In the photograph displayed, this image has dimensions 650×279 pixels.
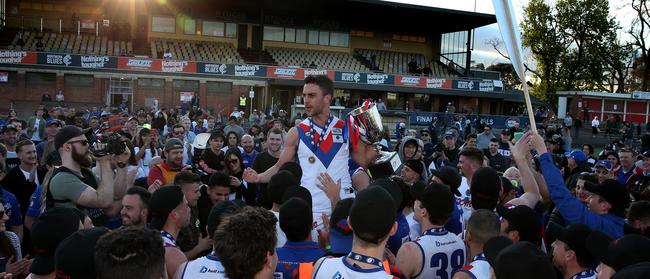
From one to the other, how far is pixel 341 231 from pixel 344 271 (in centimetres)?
87

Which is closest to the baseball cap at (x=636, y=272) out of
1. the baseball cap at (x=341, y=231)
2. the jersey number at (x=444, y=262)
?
the jersey number at (x=444, y=262)

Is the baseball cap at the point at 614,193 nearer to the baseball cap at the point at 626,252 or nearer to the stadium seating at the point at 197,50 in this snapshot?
the baseball cap at the point at 626,252

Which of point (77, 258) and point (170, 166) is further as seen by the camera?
point (170, 166)

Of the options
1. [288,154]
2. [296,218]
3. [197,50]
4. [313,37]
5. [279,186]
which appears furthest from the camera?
[313,37]

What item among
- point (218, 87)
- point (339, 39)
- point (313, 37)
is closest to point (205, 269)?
point (218, 87)

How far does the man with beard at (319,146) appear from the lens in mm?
5344

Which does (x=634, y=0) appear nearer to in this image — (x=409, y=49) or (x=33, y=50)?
(x=409, y=49)

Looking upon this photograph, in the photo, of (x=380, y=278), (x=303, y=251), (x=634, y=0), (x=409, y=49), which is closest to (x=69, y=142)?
(x=303, y=251)

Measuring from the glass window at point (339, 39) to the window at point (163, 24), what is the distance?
12.3 m

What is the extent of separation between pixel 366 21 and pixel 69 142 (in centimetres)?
4277

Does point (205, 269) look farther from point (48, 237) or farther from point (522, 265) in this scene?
point (522, 265)

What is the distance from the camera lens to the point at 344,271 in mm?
3043

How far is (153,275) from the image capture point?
2725 millimetres

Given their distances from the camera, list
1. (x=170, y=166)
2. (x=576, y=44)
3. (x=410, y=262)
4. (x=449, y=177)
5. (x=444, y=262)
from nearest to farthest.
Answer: (x=410, y=262), (x=444, y=262), (x=449, y=177), (x=170, y=166), (x=576, y=44)
